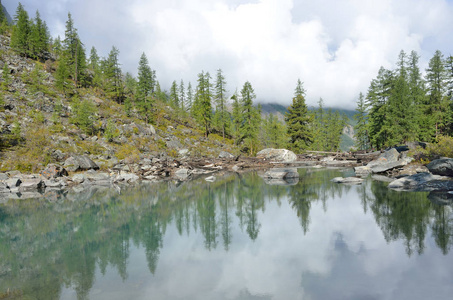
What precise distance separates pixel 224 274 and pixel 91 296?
12.4 ft

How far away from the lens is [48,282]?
7582 mm

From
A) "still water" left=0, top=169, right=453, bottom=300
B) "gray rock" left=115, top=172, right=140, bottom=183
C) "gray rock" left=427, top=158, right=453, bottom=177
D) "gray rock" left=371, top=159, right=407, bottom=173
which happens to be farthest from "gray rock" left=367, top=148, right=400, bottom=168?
"gray rock" left=115, top=172, right=140, bottom=183

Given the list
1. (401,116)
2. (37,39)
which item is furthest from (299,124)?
(37,39)

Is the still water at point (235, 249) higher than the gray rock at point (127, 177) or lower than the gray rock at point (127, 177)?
lower

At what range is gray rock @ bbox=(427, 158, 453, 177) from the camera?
68.1ft

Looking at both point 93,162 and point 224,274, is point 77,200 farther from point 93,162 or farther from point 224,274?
point 224,274

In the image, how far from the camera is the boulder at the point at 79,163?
105ft

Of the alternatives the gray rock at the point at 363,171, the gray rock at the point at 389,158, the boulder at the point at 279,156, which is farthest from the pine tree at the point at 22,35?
the gray rock at the point at 389,158

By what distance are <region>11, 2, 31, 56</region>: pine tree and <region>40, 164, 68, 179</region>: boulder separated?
45.1 meters

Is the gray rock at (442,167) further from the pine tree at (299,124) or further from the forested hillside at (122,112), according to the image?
the pine tree at (299,124)

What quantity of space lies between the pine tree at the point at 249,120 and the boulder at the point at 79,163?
31901 mm

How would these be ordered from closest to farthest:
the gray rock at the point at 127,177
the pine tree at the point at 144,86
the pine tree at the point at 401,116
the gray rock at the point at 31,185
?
the gray rock at the point at 31,185, the gray rock at the point at 127,177, the pine tree at the point at 401,116, the pine tree at the point at 144,86

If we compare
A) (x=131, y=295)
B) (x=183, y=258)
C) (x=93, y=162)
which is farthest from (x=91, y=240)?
(x=93, y=162)

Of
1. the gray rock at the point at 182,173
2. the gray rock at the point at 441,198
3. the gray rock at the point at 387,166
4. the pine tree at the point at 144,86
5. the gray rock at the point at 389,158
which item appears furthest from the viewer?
the pine tree at the point at 144,86
